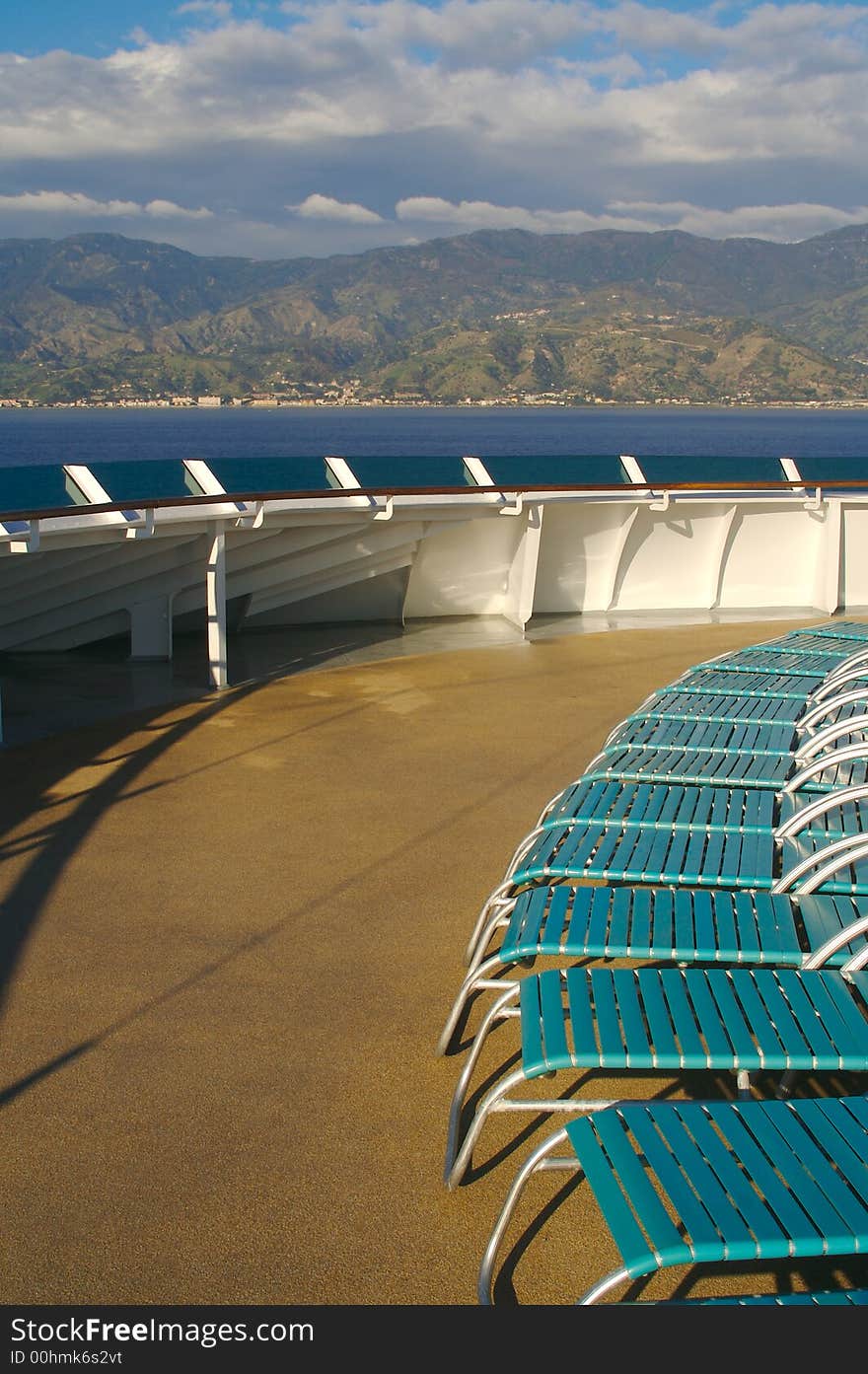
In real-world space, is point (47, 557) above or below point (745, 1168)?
above

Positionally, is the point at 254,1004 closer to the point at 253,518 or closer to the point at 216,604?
the point at 216,604

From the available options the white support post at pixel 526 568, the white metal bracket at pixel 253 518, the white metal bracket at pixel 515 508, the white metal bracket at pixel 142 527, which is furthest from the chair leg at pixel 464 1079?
the white support post at pixel 526 568

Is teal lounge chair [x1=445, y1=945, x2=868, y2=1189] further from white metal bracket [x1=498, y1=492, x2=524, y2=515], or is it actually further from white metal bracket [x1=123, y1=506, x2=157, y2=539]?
white metal bracket [x1=498, y1=492, x2=524, y2=515]

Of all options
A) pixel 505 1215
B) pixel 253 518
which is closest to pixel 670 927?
pixel 505 1215

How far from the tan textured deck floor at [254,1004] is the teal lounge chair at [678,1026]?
0.29 meters

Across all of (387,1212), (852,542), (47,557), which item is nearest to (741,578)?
(852,542)

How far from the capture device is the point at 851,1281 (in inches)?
96.9

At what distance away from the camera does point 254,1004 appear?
3.70 metres

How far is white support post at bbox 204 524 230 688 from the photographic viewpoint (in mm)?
7961

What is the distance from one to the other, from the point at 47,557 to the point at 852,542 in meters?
7.65

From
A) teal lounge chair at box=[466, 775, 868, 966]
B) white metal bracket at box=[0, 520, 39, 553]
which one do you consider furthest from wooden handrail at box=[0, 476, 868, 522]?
teal lounge chair at box=[466, 775, 868, 966]

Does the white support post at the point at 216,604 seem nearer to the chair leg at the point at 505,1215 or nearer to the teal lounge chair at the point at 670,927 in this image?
the teal lounge chair at the point at 670,927

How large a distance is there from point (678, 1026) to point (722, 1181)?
21.4 inches
